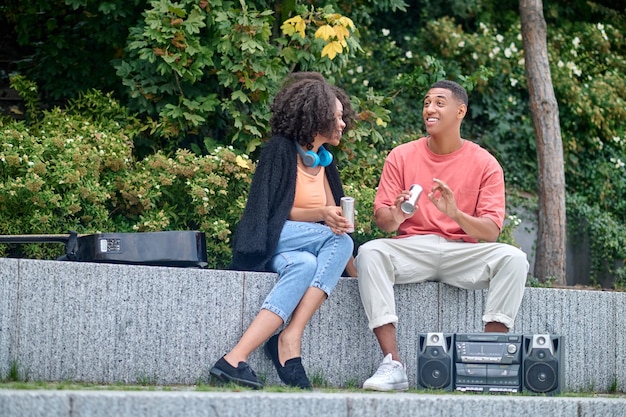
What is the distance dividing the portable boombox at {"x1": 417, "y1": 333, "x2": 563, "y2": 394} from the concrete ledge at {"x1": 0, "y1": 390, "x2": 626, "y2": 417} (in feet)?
0.68

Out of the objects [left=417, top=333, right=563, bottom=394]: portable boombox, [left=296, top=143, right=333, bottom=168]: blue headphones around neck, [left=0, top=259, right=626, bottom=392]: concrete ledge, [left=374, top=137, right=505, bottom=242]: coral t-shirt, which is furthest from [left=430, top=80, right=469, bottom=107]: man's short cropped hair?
[left=417, top=333, right=563, bottom=394]: portable boombox

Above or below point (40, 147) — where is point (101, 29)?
above

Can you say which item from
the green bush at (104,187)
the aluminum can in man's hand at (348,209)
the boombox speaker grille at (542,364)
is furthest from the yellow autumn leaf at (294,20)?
the boombox speaker grille at (542,364)

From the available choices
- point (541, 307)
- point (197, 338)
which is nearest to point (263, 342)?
point (197, 338)

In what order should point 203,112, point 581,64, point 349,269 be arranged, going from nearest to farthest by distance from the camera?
1. point 349,269
2. point 203,112
3. point 581,64

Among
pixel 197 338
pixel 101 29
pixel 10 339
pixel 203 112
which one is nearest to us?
pixel 10 339

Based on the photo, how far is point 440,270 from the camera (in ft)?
19.1

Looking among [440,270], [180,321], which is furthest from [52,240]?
[440,270]

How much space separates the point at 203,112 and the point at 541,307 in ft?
8.44

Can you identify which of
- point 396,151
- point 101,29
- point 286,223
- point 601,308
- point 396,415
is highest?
point 101,29

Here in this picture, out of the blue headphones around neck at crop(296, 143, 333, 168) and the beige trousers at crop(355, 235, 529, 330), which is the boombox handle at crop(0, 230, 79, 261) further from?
the beige trousers at crop(355, 235, 529, 330)

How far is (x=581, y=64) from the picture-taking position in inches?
415

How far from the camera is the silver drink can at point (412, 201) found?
551 cm

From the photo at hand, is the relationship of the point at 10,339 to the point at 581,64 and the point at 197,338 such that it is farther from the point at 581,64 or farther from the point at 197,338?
the point at 581,64
